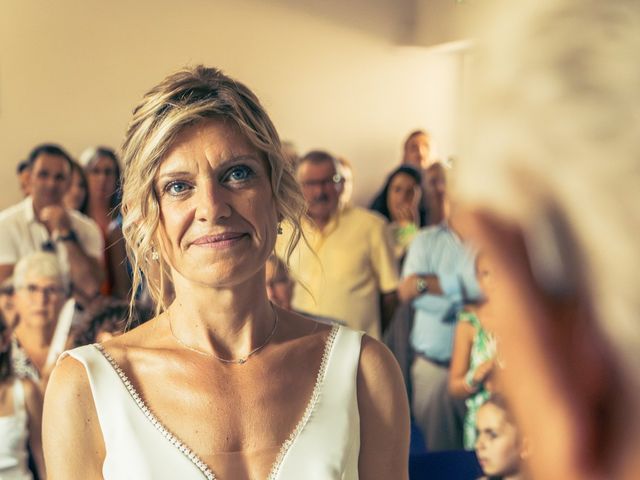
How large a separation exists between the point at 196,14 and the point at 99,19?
555 millimetres

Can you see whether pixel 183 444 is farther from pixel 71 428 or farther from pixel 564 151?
pixel 564 151

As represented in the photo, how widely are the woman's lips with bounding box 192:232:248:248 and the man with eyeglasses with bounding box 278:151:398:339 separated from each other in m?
→ 2.48

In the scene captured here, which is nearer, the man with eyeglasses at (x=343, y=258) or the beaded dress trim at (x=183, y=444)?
the beaded dress trim at (x=183, y=444)

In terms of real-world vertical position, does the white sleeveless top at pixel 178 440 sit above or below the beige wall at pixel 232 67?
below

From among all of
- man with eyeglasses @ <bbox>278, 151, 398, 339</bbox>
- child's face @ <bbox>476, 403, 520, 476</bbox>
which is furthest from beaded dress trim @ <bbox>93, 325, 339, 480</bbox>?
man with eyeglasses @ <bbox>278, 151, 398, 339</bbox>

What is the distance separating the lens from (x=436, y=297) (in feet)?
13.4

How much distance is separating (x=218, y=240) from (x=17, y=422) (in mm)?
2088

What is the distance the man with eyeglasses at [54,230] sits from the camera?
13.1 ft

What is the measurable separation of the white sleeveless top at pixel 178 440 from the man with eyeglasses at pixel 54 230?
2.43 metres

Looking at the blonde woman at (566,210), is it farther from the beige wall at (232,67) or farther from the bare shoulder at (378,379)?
the beige wall at (232,67)

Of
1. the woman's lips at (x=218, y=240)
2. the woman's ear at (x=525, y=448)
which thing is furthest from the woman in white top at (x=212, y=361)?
the woman's ear at (x=525, y=448)

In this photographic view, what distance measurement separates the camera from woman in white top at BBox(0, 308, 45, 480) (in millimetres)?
3227

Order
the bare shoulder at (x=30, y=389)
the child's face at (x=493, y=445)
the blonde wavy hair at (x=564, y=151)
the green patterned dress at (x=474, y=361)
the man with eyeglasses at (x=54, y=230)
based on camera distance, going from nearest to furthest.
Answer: the blonde wavy hair at (x=564, y=151), the child's face at (x=493, y=445), the bare shoulder at (x=30, y=389), the green patterned dress at (x=474, y=361), the man with eyeglasses at (x=54, y=230)

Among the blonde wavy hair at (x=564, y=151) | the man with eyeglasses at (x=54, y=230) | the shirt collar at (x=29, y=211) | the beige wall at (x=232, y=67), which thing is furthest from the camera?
the beige wall at (x=232, y=67)
